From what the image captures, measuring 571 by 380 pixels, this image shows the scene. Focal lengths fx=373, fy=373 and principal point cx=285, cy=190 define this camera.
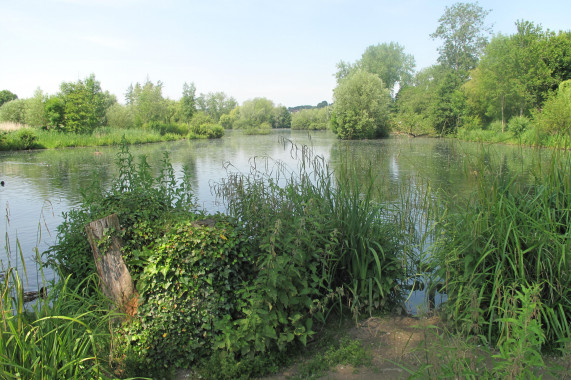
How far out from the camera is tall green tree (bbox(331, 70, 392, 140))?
1329 inches

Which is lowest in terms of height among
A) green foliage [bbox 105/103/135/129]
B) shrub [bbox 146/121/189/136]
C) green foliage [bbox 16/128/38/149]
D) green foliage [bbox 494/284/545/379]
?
green foliage [bbox 494/284/545/379]

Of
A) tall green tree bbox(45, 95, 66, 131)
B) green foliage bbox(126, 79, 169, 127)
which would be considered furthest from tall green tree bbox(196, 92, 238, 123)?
tall green tree bbox(45, 95, 66, 131)

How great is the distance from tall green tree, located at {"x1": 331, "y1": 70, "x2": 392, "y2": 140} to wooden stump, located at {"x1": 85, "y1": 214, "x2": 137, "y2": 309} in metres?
31.4

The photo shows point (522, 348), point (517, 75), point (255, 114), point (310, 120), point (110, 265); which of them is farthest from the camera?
point (255, 114)

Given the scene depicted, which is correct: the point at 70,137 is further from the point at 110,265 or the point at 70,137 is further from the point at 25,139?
the point at 110,265

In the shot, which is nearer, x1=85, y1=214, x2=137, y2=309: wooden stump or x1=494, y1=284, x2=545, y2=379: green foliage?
x1=494, y1=284, x2=545, y2=379: green foliage

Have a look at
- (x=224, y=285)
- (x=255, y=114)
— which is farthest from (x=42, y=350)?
(x=255, y=114)

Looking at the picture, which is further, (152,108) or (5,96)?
(5,96)

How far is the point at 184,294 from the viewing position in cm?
278

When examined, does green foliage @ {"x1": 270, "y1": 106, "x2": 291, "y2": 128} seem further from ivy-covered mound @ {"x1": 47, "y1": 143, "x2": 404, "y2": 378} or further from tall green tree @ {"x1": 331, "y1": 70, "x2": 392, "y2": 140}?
ivy-covered mound @ {"x1": 47, "y1": 143, "x2": 404, "y2": 378}

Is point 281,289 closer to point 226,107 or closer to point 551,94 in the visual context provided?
point 551,94

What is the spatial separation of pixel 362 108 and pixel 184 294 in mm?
33594

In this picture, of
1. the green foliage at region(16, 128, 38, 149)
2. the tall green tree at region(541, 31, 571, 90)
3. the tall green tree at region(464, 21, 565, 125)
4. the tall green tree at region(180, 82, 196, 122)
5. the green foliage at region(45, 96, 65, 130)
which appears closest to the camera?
the green foliage at region(16, 128, 38, 149)

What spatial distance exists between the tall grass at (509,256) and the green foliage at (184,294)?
5.60ft
